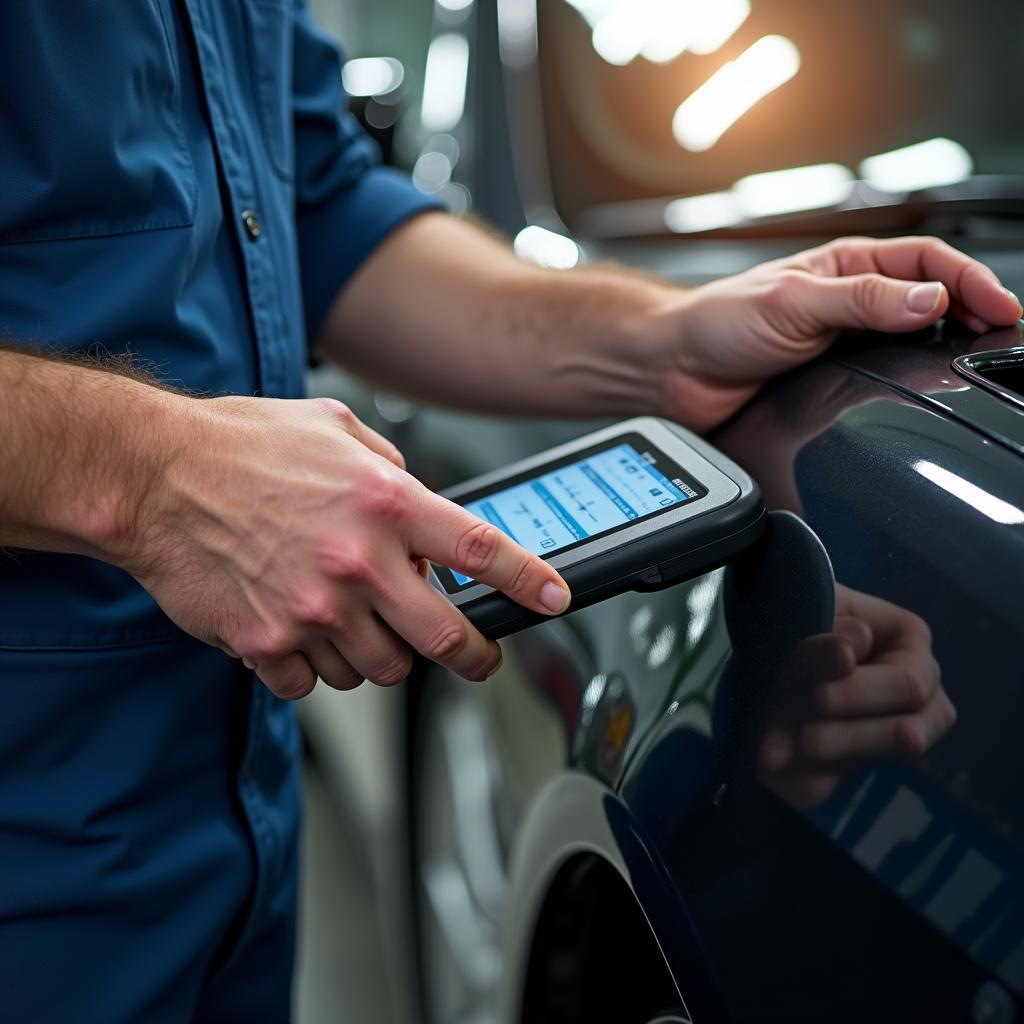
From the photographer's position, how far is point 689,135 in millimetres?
1229

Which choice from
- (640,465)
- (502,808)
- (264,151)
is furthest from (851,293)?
(502,808)

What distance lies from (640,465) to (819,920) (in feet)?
1.07

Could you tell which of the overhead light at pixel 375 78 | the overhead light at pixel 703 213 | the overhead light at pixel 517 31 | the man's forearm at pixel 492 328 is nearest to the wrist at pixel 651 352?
the man's forearm at pixel 492 328

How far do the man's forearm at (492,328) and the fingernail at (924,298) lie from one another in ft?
0.76

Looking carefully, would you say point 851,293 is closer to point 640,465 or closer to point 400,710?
point 640,465

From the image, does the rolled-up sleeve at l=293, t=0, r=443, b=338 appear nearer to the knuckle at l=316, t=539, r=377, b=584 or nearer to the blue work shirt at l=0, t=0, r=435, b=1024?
the blue work shirt at l=0, t=0, r=435, b=1024

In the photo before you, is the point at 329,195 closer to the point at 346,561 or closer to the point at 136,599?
the point at 136,599

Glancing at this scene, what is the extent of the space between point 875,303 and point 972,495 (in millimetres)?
242

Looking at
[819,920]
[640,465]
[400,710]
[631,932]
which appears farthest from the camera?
[400,710]

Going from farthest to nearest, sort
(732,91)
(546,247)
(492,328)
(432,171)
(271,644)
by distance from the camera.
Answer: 1. (432,171)
2. (546,247)
3. (732,91)
4. (492,328)
5. (271,644)

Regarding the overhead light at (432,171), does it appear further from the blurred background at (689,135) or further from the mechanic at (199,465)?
the mechanic at (199,465)

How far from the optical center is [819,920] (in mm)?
534

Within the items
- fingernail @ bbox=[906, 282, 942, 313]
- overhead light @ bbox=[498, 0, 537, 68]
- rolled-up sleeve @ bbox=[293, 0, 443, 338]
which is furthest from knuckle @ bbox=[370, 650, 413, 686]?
overhead light @ bbox=[498, 0, 537, 68]

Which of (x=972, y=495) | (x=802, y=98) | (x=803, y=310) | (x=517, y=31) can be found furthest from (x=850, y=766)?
(x=517, y=31)
